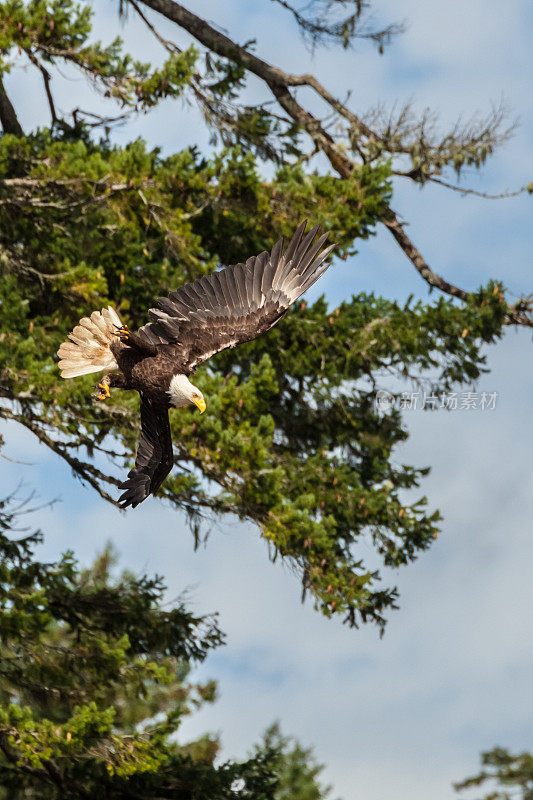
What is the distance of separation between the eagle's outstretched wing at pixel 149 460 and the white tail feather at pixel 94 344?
0.36 meters

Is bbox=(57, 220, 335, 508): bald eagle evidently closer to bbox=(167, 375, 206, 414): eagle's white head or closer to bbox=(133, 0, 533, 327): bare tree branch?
bbox=(167, 375, 206, 414): eagle's white head

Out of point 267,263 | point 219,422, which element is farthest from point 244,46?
point 267,263

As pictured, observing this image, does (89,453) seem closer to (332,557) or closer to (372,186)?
(332,557)

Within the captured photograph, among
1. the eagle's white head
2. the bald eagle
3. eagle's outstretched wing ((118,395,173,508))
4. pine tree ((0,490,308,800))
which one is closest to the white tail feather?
the bald eagle

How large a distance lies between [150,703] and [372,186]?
9384mm

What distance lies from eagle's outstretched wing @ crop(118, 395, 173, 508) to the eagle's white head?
54cm

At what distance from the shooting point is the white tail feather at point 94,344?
7191 mm

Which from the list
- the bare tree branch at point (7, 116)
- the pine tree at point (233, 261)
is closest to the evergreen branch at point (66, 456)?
the pine tree at point (233, 261)

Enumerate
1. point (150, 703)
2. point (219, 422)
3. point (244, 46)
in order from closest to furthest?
point (219, 422)
point (244, 46)
point (150, 703)

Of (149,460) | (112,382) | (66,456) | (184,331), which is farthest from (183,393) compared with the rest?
(66,456)

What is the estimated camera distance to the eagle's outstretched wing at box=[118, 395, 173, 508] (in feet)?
24.3

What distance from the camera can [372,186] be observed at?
11875mm

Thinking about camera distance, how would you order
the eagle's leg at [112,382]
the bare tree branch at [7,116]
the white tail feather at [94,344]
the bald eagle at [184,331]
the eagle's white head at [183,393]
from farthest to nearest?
the bare tree branch at [7,116], the white tail feather at [94,344], the eagle's leg at [112,382], the bald eagle at [184,331], the eagle's white head at [183,393]

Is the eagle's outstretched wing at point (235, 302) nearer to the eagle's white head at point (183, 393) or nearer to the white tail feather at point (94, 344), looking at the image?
the eagle's white head at point (183, 393)
